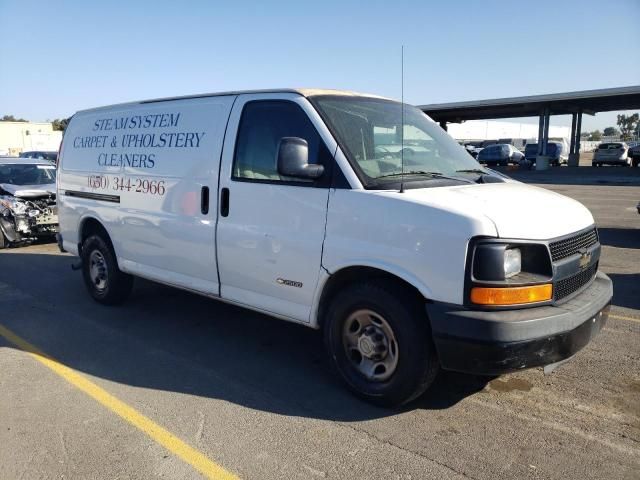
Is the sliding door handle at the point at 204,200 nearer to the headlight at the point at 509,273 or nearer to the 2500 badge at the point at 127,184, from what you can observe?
the 2500 badge at the point at 127,184

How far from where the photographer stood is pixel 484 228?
3.16m

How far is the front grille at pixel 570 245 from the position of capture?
3.40 m

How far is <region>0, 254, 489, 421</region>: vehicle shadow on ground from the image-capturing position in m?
3.97

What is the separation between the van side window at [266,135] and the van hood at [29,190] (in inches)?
303

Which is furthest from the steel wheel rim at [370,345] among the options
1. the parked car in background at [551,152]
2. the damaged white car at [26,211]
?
the parked car in background at [551,152]

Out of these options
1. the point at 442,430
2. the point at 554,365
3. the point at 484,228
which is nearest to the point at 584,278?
the point at 554,365

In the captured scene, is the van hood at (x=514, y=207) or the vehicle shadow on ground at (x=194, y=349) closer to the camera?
the van hood at (x=514, y=207)

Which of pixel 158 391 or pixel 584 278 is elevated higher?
pixel 584 278

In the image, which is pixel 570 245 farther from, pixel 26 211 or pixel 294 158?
pixel 26 211

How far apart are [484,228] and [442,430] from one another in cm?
133

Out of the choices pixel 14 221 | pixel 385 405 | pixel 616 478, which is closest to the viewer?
pixel 616 478

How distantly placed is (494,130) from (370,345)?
280ft

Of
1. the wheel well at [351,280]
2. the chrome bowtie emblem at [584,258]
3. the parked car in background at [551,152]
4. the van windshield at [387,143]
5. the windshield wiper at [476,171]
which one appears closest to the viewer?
the wheel well at [351,280]

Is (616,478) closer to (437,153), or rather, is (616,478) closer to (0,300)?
(437,153)
